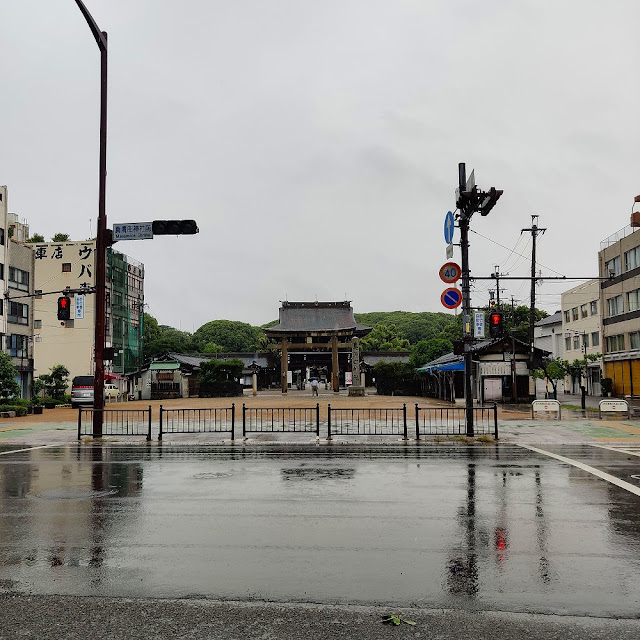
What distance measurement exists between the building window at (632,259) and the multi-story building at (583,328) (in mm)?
5967

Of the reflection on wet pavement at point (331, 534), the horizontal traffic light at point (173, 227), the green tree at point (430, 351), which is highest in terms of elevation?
the horizontal traffic light at point (173, 227)

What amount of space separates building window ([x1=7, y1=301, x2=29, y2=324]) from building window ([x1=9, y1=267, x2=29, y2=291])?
140 cm

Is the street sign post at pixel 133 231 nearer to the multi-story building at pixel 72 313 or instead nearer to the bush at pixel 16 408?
the bush at pixel 16 408

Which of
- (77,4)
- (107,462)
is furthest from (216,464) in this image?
(77,4)

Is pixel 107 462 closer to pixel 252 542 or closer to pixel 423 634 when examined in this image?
pixel 252 542

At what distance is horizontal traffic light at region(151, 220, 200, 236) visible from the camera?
1795cm

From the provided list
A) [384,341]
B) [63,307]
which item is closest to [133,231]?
[63,307]

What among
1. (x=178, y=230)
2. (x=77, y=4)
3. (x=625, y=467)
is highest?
(x=77, y=4)

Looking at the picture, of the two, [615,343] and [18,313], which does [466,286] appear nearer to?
[615,343]

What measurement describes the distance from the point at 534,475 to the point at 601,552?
528 centimetres

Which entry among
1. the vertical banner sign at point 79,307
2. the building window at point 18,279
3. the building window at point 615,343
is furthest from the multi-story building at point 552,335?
the building window at point 18,279

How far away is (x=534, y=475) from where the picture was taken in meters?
11.9

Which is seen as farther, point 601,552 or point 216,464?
point 216,464

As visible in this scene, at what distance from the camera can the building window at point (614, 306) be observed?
1922 inches
